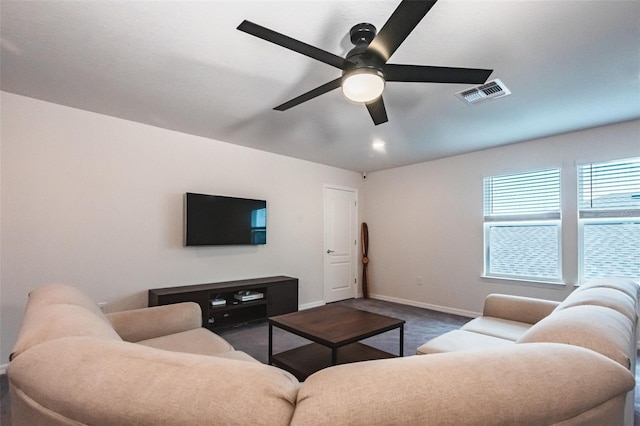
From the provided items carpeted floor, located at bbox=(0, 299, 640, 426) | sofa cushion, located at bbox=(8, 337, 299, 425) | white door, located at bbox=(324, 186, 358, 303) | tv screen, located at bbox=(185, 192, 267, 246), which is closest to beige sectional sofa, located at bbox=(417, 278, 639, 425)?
sofa cushion, located at bbox=(8, 337, 299, 425)

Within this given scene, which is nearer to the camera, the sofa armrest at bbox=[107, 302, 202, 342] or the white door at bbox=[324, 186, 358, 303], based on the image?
the sofa armrest at bbox=[107, 302, 202, 342]

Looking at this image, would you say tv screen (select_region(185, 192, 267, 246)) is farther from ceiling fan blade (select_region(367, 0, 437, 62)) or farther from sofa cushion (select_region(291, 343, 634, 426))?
sofa cushion (select_region(291, 343, 634, 426))

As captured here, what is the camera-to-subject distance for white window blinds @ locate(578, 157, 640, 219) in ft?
10.8

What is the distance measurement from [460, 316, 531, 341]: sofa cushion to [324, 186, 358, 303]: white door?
295cm

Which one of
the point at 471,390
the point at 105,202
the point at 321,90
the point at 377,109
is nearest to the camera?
the point at 471,390

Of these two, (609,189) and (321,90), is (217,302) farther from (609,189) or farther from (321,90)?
(609,189)

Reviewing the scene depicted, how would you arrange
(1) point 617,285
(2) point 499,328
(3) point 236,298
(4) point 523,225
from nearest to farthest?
(1) point 617,285, (2) point 499,328, (3) point 236,298, (4) point 523,225

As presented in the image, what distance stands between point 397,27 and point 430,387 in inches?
56.9

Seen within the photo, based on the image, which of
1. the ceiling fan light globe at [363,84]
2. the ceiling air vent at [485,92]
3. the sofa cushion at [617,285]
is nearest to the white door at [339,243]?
the ceiling air vent at [485,92]

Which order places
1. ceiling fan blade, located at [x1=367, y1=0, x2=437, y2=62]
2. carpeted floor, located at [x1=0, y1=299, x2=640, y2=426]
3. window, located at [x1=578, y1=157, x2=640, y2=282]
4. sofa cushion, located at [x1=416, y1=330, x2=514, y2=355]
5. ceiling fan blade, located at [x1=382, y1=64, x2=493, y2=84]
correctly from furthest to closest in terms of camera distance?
window, located at [x1=578, y1=157, x2=640, y2=282]
carpeted floor, located at [x1=0, y1=299, x2=640, y2=426]
sofa cushion, located at [x1=416, y1=330, x2=514, y2=355]
ceiling fan blade, located at [x1=382, y1=64, x2=493, y2=84]
ceiling fan blade, located at [x1=367, y1=0, x2=437, y2=62]

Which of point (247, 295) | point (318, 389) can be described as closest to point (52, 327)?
point (318, 389)

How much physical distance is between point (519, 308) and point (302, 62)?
2716 millimetres

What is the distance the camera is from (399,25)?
1.38m

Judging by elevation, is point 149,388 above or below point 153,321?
above
